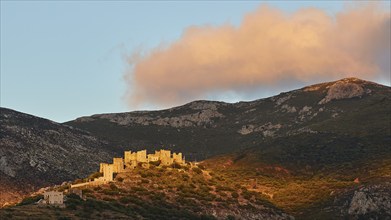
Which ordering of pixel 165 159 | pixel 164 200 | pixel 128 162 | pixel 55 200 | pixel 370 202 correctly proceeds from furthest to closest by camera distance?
pixel 165 159 → pixel 128 162 → pixel 370 202 → pixel 164 200 → pixel 55 200

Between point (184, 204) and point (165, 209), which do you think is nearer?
point (165, 209)

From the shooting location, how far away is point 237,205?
482ft

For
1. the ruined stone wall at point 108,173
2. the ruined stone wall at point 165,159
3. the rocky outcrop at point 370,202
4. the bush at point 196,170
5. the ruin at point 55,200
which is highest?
the ruined stone wall at point 165,159

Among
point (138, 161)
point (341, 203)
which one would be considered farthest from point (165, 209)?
point (341, 203)

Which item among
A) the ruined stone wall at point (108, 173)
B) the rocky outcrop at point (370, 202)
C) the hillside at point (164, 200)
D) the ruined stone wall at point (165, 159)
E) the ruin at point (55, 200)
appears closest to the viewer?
the ruin at point (55, 200)

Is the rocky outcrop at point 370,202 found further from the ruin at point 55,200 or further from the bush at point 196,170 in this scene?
the ruin at point 55,200

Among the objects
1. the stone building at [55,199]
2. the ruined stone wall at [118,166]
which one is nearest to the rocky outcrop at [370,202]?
the ruined stone wall at [118,166]

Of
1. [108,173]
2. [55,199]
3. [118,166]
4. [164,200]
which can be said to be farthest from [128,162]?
[55,199]

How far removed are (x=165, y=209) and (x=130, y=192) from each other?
33.8ft

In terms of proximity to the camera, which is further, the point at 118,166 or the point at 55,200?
the point at 118,166

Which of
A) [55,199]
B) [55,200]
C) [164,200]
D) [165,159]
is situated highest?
[165,159]

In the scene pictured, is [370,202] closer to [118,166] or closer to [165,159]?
[165,159]

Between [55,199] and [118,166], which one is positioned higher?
[118,166]

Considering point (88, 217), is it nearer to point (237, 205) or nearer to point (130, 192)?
point (130, 192)
